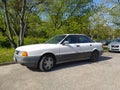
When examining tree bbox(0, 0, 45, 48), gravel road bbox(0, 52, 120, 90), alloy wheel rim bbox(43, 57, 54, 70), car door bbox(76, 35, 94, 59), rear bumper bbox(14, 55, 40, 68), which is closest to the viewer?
gravel road bbox(0, 52, 120, 90)

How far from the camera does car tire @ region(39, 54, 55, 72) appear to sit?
21.7 ft

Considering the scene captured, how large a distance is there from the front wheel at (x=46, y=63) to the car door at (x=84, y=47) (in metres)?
1.67

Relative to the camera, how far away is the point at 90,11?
17.2m

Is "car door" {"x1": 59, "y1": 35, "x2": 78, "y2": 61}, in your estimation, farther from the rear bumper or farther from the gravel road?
the rear bumper

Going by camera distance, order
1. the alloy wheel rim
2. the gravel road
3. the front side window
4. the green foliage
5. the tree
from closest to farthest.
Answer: the gravel road → the alloy wheel rim → the front side window → the tree → the green foliage

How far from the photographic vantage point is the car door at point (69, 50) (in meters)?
7.28

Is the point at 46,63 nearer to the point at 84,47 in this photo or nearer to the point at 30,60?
the point at 30,60

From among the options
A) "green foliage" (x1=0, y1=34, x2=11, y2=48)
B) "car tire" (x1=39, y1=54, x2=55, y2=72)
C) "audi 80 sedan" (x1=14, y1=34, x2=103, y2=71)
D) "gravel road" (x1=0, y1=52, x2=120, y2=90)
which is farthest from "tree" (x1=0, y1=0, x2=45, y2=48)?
"gravel road" (x1=0, y1=52, x2=120, y2=90)

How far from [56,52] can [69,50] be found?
2.60 feet

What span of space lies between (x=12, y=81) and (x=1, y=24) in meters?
12.9

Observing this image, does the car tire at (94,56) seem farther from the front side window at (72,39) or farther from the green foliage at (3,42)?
the green foliage at (3,42)

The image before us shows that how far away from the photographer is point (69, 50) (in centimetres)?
755

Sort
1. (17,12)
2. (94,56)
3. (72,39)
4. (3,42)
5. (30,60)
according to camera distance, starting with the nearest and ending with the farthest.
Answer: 1. (30,60)
2. (72,39)
3. (94,56)
4. (17,12)
5. (3,42)

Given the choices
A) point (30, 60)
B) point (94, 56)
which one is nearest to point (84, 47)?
point (94, 56)
